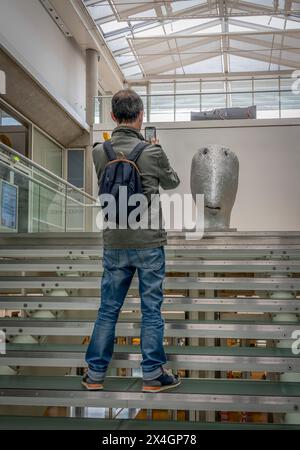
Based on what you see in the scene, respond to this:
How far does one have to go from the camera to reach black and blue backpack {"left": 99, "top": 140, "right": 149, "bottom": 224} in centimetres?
285

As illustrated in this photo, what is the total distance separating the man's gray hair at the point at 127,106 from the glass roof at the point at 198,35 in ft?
45.6

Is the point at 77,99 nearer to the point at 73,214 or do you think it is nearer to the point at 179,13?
the point at 179,13

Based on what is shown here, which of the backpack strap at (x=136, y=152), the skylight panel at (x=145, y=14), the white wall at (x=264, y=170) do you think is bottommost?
the backpack strap at (x=136, y=152)

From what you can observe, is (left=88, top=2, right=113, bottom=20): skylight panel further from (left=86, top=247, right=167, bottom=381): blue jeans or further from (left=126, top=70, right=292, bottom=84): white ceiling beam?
(left=86, top=247, right=167, bottom=381): blue jeans

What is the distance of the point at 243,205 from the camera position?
12.7 meters

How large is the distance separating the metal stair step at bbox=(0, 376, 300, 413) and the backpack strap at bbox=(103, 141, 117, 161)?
1.21 metres

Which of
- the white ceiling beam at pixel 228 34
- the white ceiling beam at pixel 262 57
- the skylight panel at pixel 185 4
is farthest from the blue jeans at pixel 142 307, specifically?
the white ceiling beam at pixel 262 57

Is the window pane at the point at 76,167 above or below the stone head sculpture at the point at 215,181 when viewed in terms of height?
above

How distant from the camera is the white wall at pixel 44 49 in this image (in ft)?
41.0

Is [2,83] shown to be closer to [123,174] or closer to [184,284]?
[184,284]

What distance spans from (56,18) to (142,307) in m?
14.6

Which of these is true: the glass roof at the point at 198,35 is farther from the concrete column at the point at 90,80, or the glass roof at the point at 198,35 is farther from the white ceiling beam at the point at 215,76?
the concrete column at the point at 90,80
